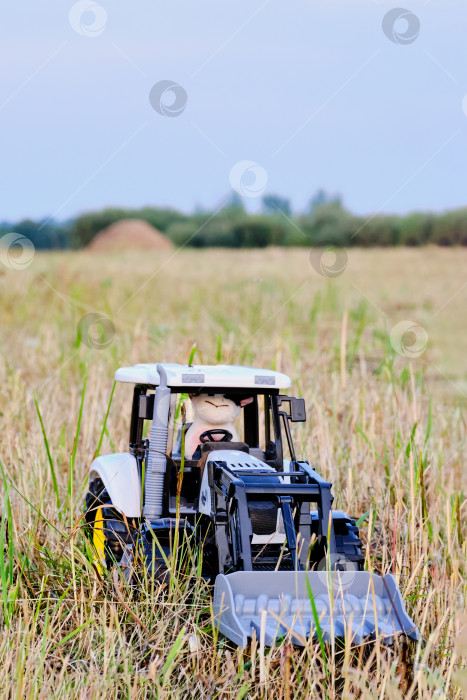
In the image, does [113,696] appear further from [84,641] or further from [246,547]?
[246,547]

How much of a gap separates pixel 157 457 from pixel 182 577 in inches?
22.4

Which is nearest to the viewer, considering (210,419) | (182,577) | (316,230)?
(182,577)

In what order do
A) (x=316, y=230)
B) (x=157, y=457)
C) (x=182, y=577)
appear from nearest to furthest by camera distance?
(x=182, y=577)
(x=157, y=457)
(x=316, y=230)

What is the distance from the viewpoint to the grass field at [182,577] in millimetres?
2926

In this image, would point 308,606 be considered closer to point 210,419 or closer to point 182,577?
point 182,577

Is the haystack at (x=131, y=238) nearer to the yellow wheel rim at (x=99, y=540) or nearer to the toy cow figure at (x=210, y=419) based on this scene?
the toy cow figure at (x=210, y=419)

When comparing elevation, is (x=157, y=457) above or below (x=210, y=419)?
below

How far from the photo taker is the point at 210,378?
12.9 feet

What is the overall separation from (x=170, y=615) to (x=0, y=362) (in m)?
4.54

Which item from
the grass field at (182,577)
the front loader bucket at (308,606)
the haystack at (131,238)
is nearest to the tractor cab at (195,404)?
the grass field at (182,577)

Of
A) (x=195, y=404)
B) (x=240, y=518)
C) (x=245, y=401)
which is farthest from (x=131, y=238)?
Answer: (x=240, y=518)

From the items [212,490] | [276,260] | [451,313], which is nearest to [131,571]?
[212,490]

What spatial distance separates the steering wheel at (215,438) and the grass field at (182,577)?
24.8 inches

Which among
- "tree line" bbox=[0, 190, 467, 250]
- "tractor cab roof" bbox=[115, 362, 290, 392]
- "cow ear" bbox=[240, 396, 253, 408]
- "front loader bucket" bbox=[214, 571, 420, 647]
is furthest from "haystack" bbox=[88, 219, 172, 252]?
"front loader bucket" bbox=[214, 571, 420, 647]
